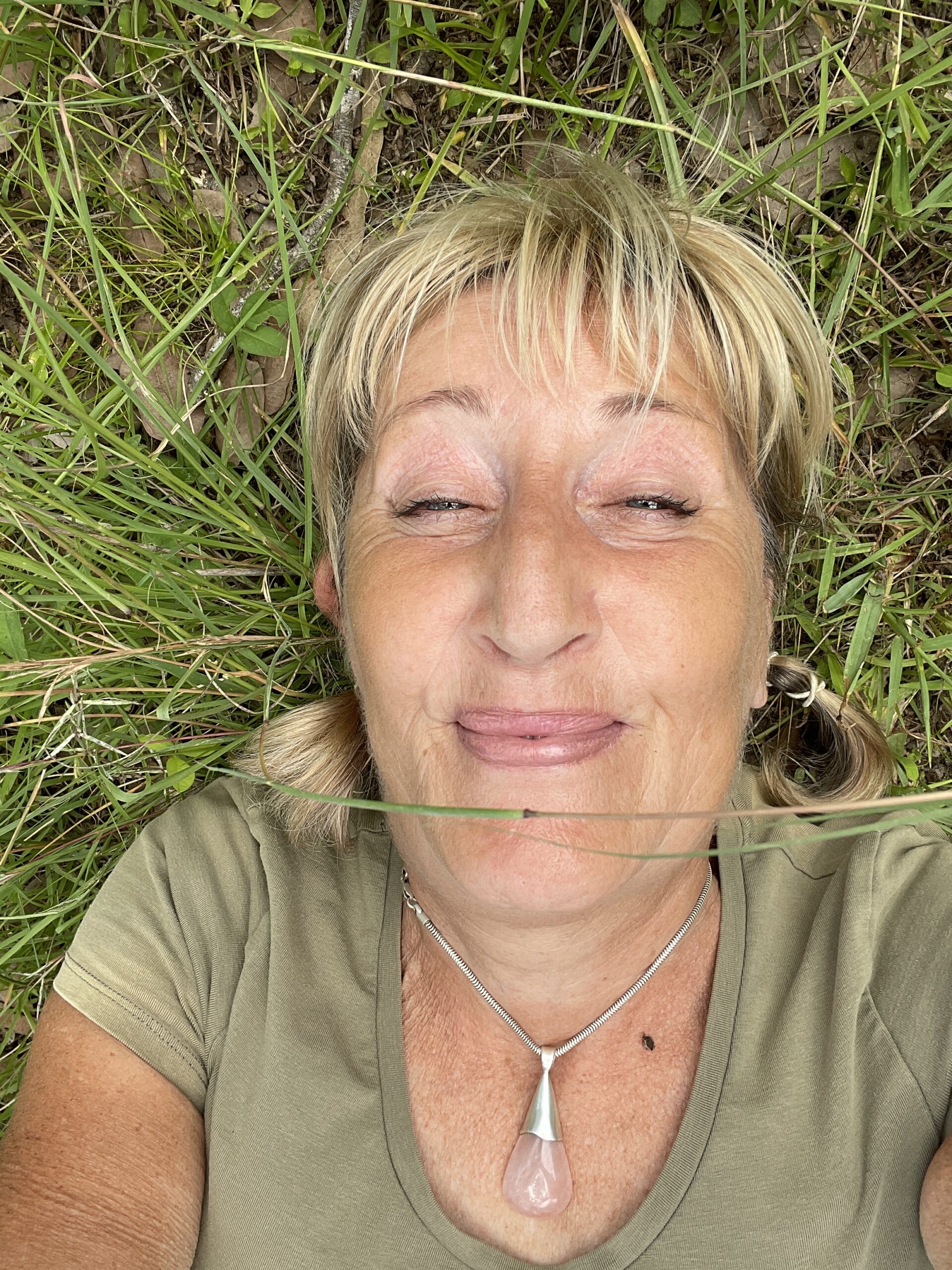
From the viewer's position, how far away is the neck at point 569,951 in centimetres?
215

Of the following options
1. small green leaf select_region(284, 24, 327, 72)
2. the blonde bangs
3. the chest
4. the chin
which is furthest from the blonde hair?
the chin

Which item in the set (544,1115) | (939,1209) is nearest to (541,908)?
(544,1115)

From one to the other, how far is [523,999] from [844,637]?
1377 mm

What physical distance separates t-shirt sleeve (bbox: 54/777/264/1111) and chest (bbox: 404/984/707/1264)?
0.46 m

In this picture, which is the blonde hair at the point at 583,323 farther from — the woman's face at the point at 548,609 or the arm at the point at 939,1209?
the arm at the point at 939,1209

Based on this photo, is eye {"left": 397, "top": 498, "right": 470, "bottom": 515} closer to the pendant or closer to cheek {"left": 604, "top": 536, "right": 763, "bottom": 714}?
cheek {"left": 604, "top": 536, "right": 763, "bottom": 714}

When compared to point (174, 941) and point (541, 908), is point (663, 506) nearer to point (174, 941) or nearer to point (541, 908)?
point (541, 908)

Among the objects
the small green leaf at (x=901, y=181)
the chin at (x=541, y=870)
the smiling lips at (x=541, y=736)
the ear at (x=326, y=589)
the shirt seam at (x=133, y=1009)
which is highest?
the small green leaf at (x=901, y=181)

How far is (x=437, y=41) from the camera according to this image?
2715 millimetres

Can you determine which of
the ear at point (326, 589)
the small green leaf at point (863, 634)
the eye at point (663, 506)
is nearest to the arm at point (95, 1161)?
the ear at point (326, 589)

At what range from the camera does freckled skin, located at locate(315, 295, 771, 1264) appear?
193 cm

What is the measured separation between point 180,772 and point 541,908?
1282 mm

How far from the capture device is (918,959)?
2156 mm

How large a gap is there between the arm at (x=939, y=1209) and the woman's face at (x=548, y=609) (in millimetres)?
730
